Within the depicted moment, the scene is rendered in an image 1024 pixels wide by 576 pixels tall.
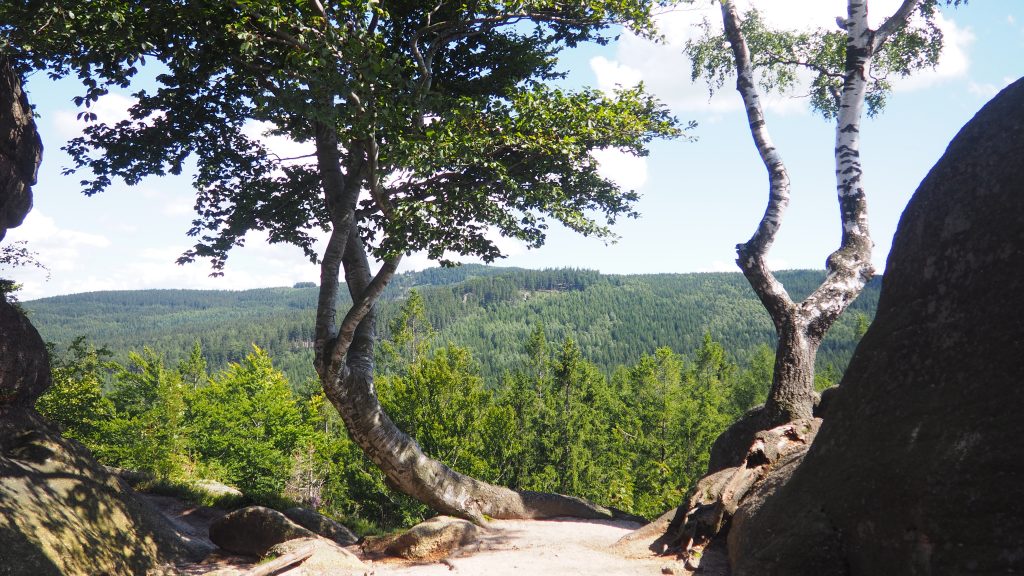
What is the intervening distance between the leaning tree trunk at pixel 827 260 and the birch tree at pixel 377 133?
107 inches

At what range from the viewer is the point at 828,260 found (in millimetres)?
9891

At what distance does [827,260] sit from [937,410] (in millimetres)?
6334

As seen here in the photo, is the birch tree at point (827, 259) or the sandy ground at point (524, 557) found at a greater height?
the birch tree at point (827, 259)

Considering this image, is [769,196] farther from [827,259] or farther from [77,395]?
[77,395]

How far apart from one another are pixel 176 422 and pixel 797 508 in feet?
155

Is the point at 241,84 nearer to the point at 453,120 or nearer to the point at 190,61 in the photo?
the point at 190,61

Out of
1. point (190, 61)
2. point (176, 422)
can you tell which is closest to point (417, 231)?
point (190, 61)

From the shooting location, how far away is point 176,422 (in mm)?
43156

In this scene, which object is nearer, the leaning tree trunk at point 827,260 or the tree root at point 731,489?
the tree root at point 731,489

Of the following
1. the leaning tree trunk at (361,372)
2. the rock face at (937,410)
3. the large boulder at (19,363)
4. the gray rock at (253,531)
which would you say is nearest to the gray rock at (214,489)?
the gray rock at (253,531)

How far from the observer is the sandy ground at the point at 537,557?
8.41m

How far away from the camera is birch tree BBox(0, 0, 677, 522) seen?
29.5 ft

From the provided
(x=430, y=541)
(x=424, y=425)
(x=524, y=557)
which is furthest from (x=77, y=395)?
(x=524, y=557)

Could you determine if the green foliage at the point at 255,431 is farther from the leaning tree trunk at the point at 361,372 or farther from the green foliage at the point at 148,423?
the leaning tree trunk at the point at 361,372
